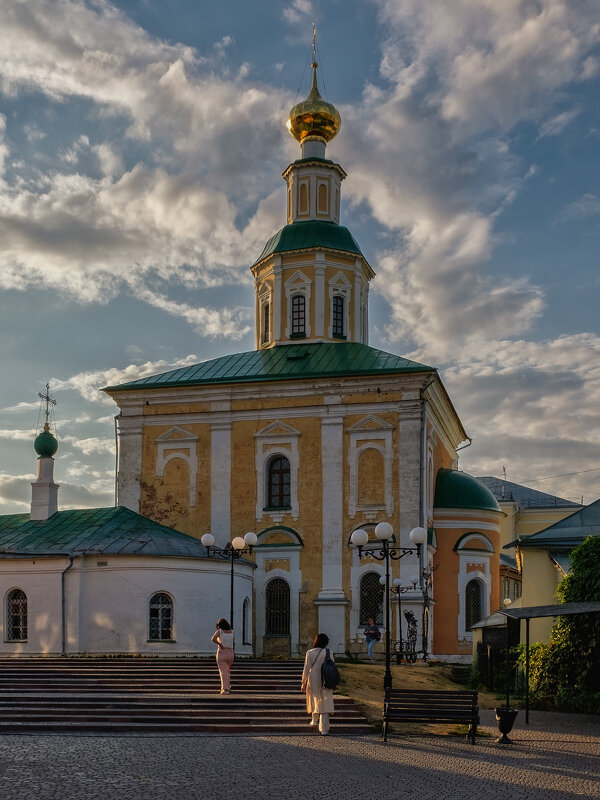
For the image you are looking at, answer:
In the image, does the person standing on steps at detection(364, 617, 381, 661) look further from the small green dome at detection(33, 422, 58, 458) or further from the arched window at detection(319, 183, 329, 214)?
the arched window at detection(319, 183, 329, 214)

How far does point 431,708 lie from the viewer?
16656 mm

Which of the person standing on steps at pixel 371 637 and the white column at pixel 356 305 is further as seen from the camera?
the white column at pixel 356 305

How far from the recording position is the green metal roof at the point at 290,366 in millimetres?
34094

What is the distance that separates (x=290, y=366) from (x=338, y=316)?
13.2 ft

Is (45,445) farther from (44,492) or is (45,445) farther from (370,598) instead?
(370,598)

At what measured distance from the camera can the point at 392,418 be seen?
33375 millimetres

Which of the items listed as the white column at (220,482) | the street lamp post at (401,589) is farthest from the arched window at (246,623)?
the street lamp post at (401,589)

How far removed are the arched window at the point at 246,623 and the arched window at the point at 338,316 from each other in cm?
1104

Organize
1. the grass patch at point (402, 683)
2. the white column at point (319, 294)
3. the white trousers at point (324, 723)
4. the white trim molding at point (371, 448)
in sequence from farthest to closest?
the white column at point (319, 294) < the white trim molding at point (371, 448) < the grass patch at point (402, 683) < the white trousers at point (324, 723)

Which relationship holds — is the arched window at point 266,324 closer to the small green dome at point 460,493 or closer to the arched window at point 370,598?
the small green dome at point 460,493

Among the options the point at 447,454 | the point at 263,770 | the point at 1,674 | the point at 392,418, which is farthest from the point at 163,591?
the point at 263,770

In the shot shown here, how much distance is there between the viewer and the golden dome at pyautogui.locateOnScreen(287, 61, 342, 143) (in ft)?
132

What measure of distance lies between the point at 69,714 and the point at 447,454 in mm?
23707

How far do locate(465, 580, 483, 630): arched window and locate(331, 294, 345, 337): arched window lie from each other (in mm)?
10199
